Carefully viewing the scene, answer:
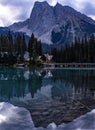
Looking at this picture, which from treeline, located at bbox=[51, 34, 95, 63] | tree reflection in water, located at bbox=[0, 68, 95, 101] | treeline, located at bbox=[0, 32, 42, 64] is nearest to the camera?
tree reflection in water, located at bbox=[0, 68, 95, 101]

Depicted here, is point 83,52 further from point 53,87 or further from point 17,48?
point 53,87

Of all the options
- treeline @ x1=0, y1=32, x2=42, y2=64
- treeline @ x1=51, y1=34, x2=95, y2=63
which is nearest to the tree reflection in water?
treeline @ x1=51, y1=34, x2=95, y2=63

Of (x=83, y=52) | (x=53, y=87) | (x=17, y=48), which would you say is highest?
(x=17, y=48)

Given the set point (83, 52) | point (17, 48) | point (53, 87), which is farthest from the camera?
point (17, 48)

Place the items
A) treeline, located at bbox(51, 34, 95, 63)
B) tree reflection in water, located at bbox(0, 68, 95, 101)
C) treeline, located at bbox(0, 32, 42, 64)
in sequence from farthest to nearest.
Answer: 1. treeline, located at bbox(0, 32, 42, 64)
2. treeline, located at bbox(51, 34, 95, 63)
3. tree reflection in water, located at bbox(0, 68, 95, 101)

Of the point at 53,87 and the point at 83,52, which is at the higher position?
the point at 83,52

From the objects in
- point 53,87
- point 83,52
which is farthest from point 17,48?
point 53,87

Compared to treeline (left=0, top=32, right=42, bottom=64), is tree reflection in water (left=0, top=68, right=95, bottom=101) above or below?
below

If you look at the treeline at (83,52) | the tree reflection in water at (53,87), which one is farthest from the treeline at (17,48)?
the tree reflection in water at (53,87)

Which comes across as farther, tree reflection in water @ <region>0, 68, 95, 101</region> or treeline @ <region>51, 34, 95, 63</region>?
treeline @ <region>51, 34, 95, 63</region>

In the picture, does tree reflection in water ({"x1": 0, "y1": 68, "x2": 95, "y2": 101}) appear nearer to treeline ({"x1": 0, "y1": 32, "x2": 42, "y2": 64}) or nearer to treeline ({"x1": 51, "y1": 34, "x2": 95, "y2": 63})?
treeline ({"x1": 51, "y1": 34, "x2": 95, "y2": 63})

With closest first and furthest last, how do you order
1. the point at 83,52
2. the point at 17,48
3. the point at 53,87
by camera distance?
1. the point at 53,87
2. the point at 83,52
3. the point at 17,48

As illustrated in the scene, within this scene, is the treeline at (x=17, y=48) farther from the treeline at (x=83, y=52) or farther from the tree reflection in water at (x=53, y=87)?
the tree reflection in water at (x=53, y=87)

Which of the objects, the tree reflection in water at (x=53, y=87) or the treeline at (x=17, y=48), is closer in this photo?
the tree reflection in water at (x=53, y=87)
